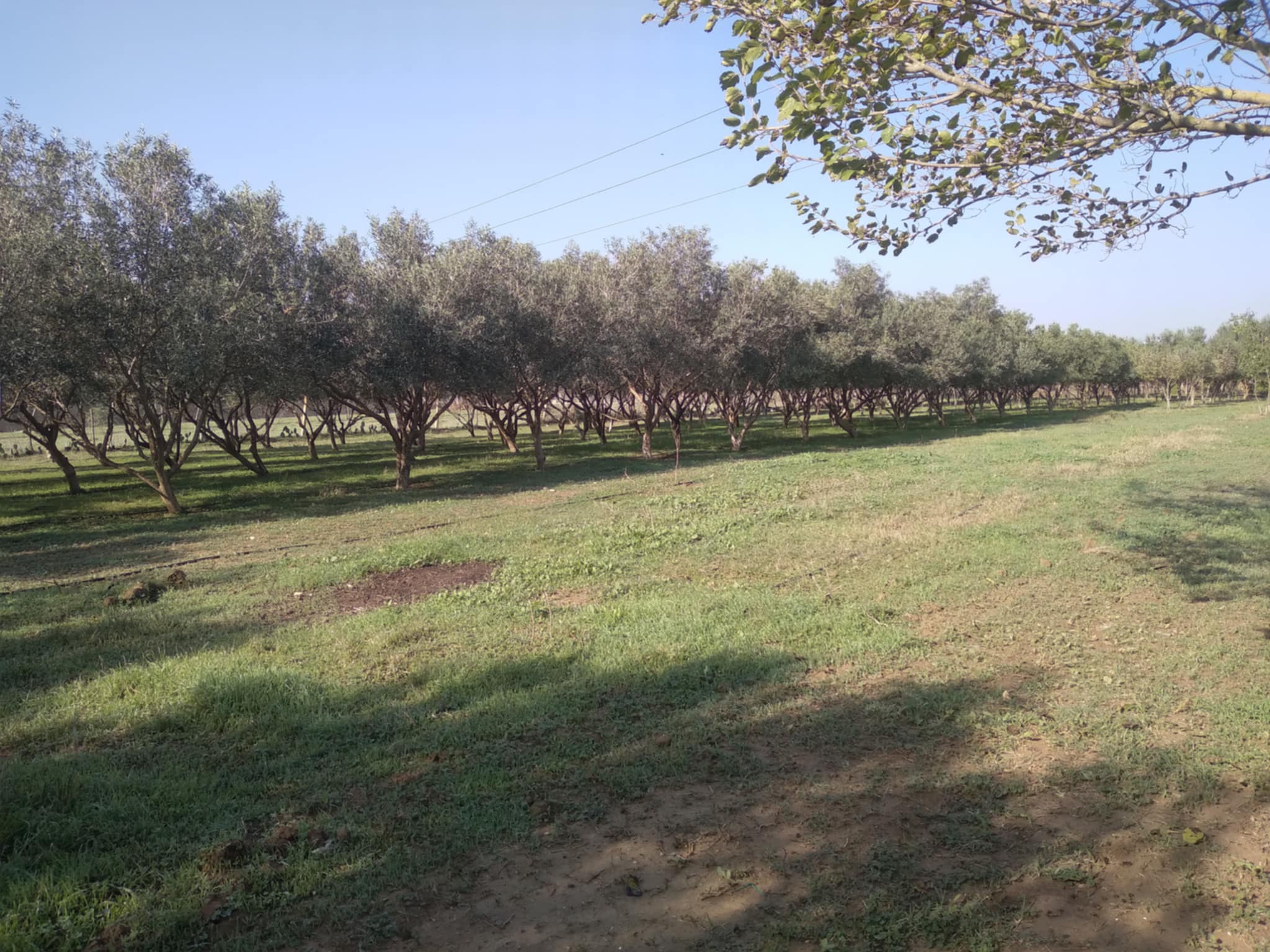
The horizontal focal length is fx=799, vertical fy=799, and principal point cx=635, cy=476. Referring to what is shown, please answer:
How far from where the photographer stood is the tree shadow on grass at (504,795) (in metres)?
3.65

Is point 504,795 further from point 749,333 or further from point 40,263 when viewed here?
point 749,333

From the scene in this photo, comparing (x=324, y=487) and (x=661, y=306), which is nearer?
(x=324, y=487)

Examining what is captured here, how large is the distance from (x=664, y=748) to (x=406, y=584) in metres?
6.05

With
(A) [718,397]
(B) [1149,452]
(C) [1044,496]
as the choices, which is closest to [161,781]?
(C) [1044,496]

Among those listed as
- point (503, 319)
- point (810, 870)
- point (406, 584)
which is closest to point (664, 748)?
point (810, 870)

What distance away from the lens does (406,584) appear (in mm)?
10469

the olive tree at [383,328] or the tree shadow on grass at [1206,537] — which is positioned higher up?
the olive tree at [383,328]

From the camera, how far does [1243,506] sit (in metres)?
14.2

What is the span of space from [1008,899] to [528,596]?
663cm

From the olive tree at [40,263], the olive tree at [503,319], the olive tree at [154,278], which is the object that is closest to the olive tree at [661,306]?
the olive tree at [503,319]

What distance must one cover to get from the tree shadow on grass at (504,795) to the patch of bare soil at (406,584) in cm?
266

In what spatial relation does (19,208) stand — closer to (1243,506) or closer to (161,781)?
(161,781)

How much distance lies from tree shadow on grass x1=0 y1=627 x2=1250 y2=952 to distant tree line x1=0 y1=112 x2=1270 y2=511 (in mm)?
14025

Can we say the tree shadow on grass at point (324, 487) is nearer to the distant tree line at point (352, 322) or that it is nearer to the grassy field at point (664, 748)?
the distant tree line at point (352, 322)
